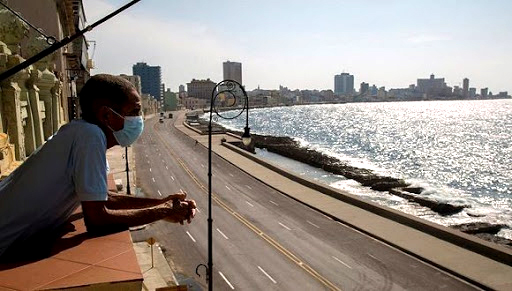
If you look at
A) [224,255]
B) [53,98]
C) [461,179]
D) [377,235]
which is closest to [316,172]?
[461,179]

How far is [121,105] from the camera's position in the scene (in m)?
3.46

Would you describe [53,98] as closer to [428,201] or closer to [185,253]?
[185,253]

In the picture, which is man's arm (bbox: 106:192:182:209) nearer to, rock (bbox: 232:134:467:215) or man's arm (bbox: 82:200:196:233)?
man's arm (bbox: 82:200:196:233)

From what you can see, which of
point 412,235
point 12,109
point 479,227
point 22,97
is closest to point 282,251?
point 412,235

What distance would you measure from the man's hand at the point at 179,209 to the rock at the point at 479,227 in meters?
33.2

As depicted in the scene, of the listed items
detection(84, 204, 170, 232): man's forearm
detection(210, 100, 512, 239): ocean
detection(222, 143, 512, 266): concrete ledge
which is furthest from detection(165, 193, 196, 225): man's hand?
detection(210, 100, 512, 239): ocean

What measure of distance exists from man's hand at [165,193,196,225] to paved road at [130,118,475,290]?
617 inches

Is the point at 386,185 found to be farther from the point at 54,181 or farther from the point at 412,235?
the point at 54,181

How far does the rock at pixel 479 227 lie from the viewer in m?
32.3

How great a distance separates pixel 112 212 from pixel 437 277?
1964 cm

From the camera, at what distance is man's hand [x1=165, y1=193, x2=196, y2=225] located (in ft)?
11.9

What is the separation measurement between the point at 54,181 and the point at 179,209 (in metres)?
1.05

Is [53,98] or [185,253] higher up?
[53,98]

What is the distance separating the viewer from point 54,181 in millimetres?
3090
